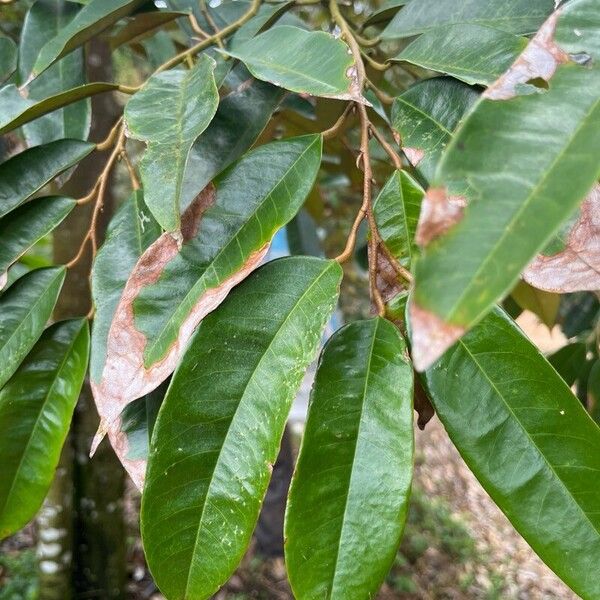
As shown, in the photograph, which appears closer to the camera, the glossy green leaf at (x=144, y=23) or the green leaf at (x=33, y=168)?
the green leaf at (x=33, y=168)

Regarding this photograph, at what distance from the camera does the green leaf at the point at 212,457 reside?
0.40 meters

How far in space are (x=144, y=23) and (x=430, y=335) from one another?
667 mm

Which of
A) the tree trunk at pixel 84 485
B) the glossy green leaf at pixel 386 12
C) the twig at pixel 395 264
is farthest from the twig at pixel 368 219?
the tree trunk at pixel 84 485

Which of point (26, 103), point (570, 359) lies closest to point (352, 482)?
point (26, 103)

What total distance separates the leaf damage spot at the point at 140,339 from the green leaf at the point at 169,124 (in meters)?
0.02

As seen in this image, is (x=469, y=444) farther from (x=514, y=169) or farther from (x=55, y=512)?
(x=55, y=512)

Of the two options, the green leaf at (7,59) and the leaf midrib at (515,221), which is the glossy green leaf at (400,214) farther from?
the green leaf at (7,59)

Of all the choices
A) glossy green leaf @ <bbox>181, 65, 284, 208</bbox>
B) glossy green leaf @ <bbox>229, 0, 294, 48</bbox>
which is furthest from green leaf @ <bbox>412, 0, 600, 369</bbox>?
glossy green leaf @ <bbox>229, 0, 294, 48</bbox>

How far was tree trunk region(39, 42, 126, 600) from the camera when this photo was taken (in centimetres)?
123

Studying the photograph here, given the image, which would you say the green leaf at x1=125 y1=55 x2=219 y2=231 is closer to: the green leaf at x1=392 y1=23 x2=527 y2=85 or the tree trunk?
the green leaf at x1=392 y1=23 x2=527 y2=85

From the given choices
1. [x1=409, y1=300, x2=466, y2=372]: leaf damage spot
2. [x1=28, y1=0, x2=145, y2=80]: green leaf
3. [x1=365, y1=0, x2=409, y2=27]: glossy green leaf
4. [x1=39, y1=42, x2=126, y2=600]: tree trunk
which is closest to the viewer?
[x1=409, y1=300, x2=466, y2=372]: leaf damage spot

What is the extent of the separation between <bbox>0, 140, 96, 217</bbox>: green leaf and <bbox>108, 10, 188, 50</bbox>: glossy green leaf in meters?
0.24

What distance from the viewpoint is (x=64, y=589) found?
1.35 metres

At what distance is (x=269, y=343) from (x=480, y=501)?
268cm
